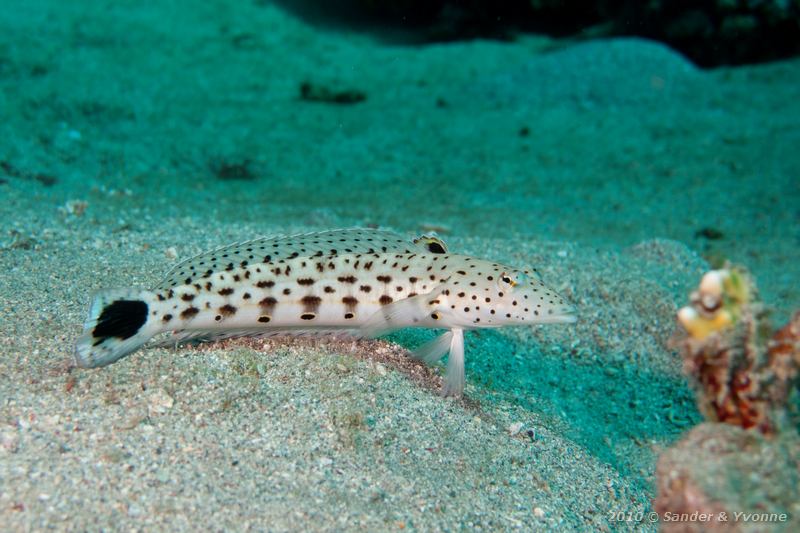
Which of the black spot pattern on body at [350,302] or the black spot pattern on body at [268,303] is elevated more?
the black spot pattern on body at [268,303]

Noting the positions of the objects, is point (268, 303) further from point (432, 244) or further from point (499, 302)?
point (499, 302)

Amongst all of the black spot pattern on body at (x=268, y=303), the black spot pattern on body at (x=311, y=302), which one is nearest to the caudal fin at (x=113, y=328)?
the black spot pattern on body at (x=268, y=303)

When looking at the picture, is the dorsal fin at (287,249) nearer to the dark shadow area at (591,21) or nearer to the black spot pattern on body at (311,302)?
the black spot pattern on body at (311,302)

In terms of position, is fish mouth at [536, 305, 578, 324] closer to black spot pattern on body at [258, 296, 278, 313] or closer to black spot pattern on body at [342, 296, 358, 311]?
black spot pattern on body at [342, 296, 358, 311]

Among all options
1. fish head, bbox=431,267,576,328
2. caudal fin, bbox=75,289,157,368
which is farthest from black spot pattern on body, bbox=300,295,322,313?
caudal fin, bbox=75,289,157,368

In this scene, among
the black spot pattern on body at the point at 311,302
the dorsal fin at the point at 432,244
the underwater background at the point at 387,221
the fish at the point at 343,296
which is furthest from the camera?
the dorsal fin at the point at 432,244

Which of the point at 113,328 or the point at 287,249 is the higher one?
the point at 287,249

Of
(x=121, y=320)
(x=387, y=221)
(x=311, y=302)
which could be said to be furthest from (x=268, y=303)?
(x=387, y=221)

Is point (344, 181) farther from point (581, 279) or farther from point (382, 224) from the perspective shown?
point (581, 279)

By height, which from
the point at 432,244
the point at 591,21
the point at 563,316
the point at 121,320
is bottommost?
the point at 563,316
